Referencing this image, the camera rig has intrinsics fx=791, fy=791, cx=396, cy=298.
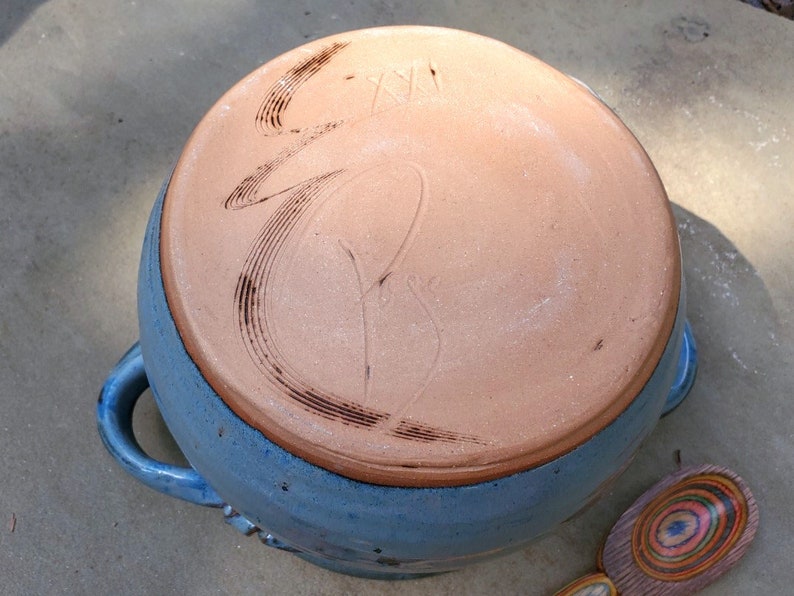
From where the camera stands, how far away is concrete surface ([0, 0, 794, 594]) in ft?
4.05

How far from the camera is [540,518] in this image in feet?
2.69

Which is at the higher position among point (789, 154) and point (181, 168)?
point (181, 168)

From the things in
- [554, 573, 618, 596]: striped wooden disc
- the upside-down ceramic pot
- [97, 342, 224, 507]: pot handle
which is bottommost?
[554, 573, 618, 596]: striped wooden disc

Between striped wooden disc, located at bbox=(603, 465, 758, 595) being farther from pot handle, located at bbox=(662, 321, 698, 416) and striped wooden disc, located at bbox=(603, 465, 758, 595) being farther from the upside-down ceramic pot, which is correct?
the upside-down ceramic pot

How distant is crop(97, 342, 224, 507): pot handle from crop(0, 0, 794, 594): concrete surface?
0.24 m

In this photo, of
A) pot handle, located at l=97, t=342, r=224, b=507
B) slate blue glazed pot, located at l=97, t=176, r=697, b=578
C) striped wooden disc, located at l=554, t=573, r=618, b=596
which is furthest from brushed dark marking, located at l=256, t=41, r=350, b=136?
striped wooden disc, located at l=554, t=573, r=618, b=596

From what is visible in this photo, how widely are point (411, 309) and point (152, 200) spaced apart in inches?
37.0

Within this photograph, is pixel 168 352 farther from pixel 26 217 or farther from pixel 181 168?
pixel 26 217

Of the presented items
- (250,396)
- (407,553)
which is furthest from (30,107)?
(407,553)

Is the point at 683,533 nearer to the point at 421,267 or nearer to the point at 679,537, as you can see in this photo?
the point at 679,537

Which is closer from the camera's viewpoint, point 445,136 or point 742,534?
point 445,136

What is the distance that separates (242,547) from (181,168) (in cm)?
64

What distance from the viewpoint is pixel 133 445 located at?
41.7 inches
